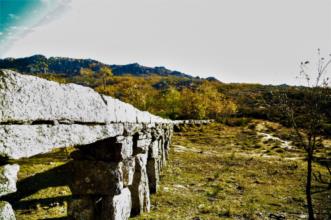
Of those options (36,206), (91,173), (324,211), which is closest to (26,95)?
(91,173)

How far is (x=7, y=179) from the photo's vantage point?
295cm

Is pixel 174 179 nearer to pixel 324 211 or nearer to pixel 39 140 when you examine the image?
pixel 324 211

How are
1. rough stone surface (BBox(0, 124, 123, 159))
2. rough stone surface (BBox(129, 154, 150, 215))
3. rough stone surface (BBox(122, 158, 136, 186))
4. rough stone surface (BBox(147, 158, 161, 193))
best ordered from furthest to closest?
rough stone surface (BBox(147, 158, 161, 193)), rough stone surface (BBox(129, 154, 150, 215)), rough stone surface (BBox(122, 158, 136, 186)), rough stone surface (BBox(0, 124, 123, 159))

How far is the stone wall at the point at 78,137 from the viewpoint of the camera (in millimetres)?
3072

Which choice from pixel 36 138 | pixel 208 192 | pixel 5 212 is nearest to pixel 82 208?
pixel 36 138

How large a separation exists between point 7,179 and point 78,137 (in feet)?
5.28

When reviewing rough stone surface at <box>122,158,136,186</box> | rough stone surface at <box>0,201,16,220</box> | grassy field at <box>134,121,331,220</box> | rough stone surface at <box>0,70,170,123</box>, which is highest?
rough stone surface at <box>0,70,170,123</box>

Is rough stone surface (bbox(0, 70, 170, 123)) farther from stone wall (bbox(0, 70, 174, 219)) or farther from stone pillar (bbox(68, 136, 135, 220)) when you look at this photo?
stone pillar (bbox(68, 136, 135, 220))

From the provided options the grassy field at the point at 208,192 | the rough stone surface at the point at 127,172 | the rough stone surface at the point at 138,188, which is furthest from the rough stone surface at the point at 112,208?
the grassy field at the point at 208,192

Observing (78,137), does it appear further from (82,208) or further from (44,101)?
(82,208)

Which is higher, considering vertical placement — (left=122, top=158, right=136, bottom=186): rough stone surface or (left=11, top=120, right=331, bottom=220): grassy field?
(left=122, top=158, right=136, bottom=186): rough stone surface

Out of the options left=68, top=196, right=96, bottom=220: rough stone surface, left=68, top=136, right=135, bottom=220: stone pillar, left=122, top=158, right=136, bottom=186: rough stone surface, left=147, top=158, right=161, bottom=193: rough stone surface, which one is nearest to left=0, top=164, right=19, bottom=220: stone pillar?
left=68, top=136, right=135, bottom=220: stone pillar

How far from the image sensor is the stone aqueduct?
121 inches

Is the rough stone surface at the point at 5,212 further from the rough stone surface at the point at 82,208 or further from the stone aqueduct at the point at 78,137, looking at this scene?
the rough stone surface at the point at 82,208
